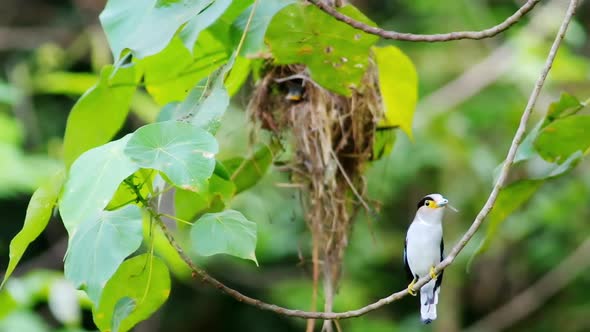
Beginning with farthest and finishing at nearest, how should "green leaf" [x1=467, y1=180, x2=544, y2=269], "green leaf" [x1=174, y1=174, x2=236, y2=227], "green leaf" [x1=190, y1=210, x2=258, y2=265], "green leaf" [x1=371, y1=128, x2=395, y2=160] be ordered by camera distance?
"green leaf" [x1=371, y1=128, x2=395, y2=160] → "green leaf" [x1=467, y1=180, x2=544, y2=269] → "green leaf" [x1=174, y1=174, x2=236, y2=227] → "green leaf" [x1=190, y1=210, x2=258, y2=265]

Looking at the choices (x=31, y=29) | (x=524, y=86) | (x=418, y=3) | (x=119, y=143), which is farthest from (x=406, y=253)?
(x=31, y=29)

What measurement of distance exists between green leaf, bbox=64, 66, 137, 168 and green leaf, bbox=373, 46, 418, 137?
2.13 feet

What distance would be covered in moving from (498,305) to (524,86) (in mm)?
1542

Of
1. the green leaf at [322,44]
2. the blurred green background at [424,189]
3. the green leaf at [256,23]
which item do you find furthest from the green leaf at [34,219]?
the blurred green background at [424,189]

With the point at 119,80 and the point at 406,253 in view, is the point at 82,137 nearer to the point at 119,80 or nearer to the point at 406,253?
the point at 119,80

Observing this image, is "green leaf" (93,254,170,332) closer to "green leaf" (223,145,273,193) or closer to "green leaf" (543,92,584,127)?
"green leaf" (223,145,273,193)

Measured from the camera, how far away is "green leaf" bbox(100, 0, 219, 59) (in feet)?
4.78

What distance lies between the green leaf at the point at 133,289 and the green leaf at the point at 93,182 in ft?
0.71

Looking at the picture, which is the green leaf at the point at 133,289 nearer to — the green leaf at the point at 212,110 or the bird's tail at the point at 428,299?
the green leaf at the point at 212,110

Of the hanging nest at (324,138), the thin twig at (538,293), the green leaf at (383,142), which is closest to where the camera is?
the hanging nest at (324,138)

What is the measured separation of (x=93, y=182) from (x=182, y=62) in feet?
2.31

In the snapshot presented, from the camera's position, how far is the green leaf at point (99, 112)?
1.80 metres

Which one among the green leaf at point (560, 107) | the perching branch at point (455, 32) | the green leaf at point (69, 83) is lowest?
the green leaf at point (69, 83)

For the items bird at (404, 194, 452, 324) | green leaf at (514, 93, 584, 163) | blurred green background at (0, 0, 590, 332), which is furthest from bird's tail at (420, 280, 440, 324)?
blurred green background at (0, 0, 590, 332)
